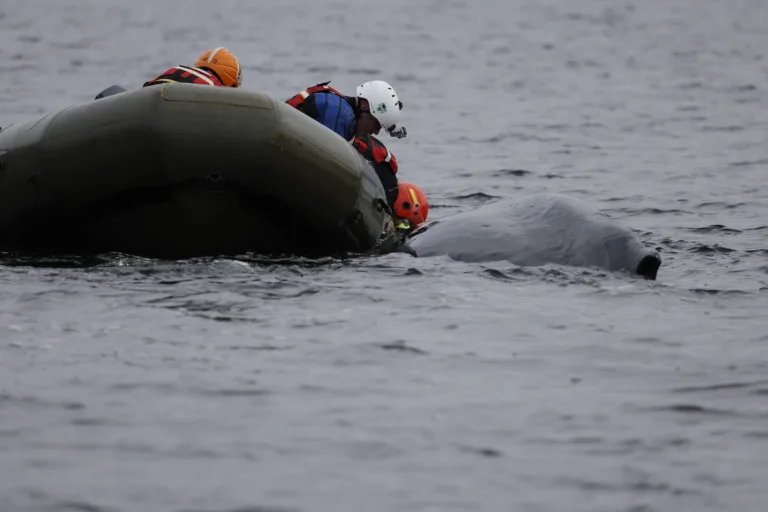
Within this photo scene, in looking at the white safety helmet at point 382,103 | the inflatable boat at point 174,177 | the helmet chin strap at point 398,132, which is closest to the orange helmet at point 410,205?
the helmet chin strap at point 398,132

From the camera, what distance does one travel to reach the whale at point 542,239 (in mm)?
10766

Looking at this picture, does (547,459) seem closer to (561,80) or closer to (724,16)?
(561,80)

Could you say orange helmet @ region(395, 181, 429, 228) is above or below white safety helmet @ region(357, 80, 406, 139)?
below

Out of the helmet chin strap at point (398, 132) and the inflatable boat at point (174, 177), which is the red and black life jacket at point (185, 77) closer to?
the inflatable boat at point (174, 177)

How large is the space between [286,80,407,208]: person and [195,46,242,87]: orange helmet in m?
0.53

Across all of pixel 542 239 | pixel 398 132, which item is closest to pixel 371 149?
pixel 398 132

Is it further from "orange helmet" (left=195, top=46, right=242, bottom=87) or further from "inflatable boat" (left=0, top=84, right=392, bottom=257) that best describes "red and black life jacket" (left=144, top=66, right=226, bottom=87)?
"inflatable boat" (left=0, top=84, right=392, bottom=257)

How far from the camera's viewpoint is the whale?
10.8 metres

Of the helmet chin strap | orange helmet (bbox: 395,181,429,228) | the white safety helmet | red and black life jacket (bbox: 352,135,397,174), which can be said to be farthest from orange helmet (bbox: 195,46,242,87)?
orange helmet (bbox: 395,181,429,228)

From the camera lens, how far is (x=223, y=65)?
38.8ft

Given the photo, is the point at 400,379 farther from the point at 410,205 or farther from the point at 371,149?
the point at 410,205

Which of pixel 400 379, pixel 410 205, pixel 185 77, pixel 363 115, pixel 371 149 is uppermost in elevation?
pixel 185 77

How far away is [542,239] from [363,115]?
8.36 ft

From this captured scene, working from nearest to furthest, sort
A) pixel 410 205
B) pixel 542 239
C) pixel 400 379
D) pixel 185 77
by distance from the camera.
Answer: pixel 400 379
pixel 542 239
pixel 185 77
pixel 410 205
